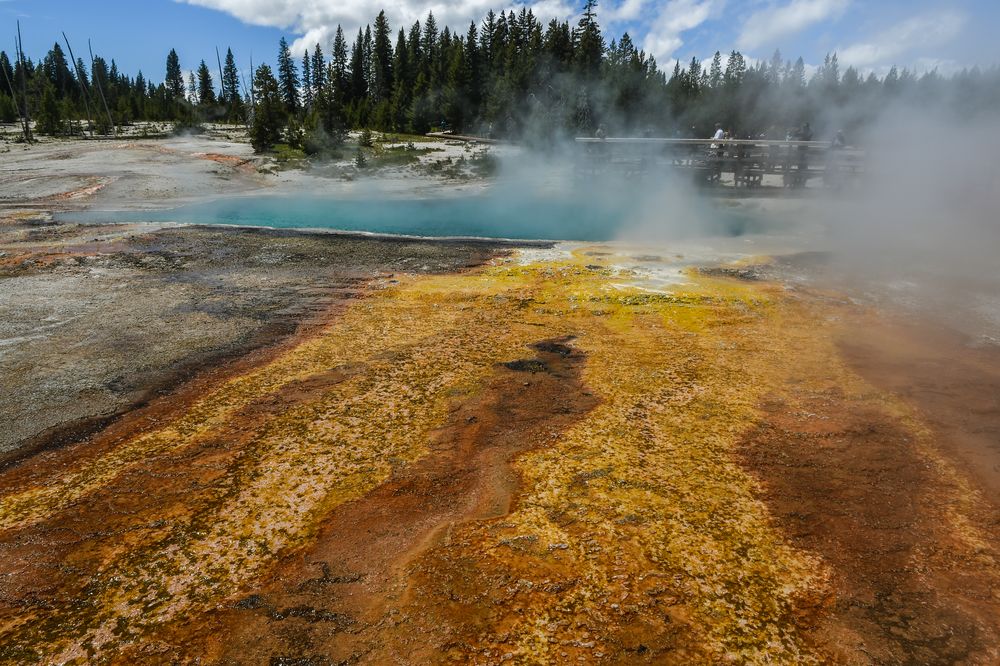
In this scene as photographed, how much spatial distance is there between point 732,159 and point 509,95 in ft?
58.5

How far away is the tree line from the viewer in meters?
20.0

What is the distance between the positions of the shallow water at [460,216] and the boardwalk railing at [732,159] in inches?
129

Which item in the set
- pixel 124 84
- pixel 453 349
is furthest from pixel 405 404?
pixel 124 84

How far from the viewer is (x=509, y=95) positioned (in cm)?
3309

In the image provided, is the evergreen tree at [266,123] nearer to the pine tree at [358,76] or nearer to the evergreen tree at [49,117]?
the evergreen tree at [49,117]

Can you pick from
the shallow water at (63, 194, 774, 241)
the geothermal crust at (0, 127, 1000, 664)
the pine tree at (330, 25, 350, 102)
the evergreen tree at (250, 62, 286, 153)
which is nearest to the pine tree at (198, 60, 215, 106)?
the pine tree at (330, 25, 350, 102)

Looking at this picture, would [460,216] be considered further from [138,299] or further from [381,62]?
[381,62]

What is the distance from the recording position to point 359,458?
12.0ft

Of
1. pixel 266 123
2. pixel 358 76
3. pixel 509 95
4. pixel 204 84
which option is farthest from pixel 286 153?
pixel 204 84

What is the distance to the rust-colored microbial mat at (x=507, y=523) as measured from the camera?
238cm

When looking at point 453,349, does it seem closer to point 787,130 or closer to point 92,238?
point 92,238

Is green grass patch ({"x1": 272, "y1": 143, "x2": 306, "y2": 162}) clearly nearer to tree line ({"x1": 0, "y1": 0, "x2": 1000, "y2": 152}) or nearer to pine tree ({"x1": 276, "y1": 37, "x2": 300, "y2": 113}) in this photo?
tree line ({"x1": 0, "y1": 0, "x2": 1000, "y2": 152})

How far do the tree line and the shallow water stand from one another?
651 centimetres

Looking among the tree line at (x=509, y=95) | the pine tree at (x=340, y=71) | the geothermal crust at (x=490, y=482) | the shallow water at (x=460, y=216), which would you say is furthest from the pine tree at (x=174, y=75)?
the geothermal crust at (x=490, y=482)
